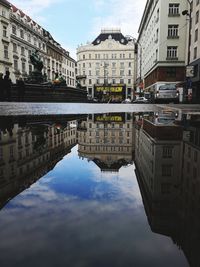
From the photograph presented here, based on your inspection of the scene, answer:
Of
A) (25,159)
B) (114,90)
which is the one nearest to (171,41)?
(25,159)

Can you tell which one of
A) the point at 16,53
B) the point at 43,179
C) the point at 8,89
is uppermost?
the point at 16,53

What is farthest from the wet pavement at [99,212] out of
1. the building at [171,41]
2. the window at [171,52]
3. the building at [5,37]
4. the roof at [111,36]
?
the roof at [111,36]

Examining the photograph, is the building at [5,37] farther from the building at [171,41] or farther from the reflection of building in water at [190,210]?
the reflection of building in water at [190,210]

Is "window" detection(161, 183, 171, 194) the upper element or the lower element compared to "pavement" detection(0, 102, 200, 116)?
lower

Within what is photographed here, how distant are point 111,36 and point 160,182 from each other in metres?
90.2

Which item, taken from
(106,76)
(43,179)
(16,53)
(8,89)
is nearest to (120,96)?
(106,76)

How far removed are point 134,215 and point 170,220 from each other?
5.8 inches

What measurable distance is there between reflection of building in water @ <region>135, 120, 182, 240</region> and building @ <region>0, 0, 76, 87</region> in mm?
31874

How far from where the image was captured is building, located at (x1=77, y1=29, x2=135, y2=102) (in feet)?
276

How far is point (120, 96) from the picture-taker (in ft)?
277

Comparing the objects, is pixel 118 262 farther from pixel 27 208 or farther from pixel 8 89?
pixel 8 89

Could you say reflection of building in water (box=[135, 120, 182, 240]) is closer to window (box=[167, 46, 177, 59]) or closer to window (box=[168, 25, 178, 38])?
window (box=[167, 46, 177, 59])

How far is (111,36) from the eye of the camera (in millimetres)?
86500

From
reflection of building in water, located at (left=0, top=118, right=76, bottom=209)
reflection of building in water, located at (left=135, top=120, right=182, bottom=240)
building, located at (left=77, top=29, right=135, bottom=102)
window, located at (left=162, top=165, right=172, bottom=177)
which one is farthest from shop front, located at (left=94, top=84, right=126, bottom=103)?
window, located at (left=162, top=165, right=172, bottom=177)
